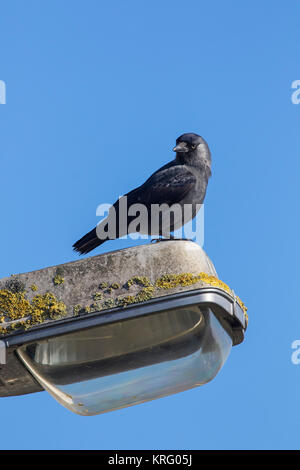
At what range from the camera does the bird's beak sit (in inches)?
247

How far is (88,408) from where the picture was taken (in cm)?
285

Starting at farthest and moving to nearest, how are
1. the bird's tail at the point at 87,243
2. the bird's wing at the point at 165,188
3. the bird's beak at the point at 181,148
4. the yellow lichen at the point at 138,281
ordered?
the bird's beak at the point at 181,148 < the bird's wing at the point at 165,188 < the bird's tail at the point at 87,243 < the yellow lichen at the point at 138,281

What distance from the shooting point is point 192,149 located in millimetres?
6316

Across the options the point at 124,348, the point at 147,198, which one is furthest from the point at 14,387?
the point at 147,198

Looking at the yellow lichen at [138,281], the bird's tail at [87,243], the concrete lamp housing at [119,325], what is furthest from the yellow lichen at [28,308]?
the bird's tail at [87,243]

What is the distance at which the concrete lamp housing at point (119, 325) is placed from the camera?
2705 mm

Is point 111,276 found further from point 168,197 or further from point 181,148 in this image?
point 181,148

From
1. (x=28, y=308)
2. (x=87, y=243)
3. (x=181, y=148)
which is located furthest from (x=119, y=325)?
(x=181, y=148)

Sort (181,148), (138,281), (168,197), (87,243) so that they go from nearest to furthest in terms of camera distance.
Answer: (138,281)
(87,243)
(168,197)
(181,148)

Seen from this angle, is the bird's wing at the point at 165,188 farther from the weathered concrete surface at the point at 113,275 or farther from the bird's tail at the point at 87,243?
the weathered concrete surface at the point at 113,275

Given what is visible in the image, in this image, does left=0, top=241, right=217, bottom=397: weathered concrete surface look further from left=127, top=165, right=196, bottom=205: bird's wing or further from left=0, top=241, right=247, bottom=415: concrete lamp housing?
left=127, top=165, right=196, bottom=205: bird's wing

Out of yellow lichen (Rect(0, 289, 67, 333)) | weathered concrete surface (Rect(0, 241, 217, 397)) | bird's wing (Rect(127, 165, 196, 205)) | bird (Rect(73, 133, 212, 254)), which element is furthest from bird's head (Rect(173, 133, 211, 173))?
yellow lichen (Rect(0, 289, 67, 333))

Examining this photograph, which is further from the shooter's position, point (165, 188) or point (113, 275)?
point (165, 188)

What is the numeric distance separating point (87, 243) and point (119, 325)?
2304mm
